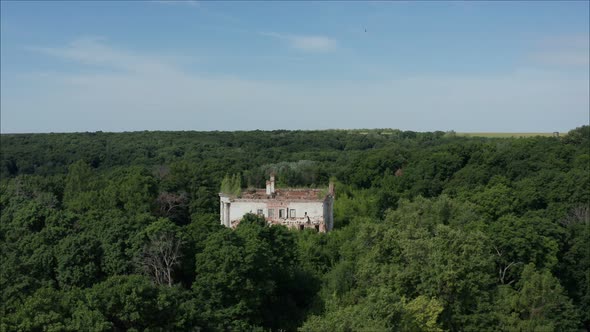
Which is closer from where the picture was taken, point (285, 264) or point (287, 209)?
point (285, 264)

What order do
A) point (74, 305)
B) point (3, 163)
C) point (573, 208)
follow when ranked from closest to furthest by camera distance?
point (74, 305)
point (573, 208)
point (3, 163)

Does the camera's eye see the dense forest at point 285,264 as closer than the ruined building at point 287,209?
Yes

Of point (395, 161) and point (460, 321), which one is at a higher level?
point (395, 161)

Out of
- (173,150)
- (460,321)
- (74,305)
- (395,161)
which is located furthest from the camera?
(173,150)

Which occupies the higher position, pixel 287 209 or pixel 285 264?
pixel 287 209

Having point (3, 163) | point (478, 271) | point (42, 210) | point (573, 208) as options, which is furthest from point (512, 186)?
point (3, 163)

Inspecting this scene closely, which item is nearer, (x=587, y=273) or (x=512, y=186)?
(x=587, y=273)

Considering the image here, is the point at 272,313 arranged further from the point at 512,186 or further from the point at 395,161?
the point at 395,161

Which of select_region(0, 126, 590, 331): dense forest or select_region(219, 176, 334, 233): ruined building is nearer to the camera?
select_region(0, 126, 590, 331): dense forest

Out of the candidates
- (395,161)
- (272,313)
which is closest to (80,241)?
(272,313)

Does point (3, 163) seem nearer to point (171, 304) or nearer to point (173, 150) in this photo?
point (173, 150)
